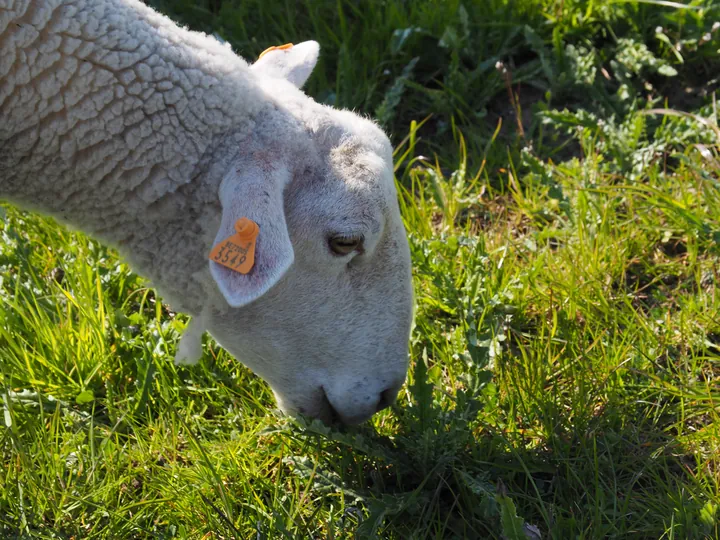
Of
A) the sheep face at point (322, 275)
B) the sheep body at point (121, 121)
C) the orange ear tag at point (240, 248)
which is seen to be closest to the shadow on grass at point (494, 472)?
the sheep face at point (322, 275)

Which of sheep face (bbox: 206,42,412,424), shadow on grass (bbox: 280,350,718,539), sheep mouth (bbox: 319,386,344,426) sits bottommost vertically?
shadow on grass (bbox: 280,350,718,539)

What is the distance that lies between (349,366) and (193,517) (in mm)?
737

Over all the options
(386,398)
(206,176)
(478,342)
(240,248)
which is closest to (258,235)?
(240,248)

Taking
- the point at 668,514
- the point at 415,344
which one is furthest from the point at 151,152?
the point at 668,514

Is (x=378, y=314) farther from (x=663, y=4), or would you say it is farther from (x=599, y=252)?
(x=663, y=4)

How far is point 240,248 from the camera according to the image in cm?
208

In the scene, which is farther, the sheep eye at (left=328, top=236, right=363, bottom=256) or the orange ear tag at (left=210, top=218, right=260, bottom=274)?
the sheep eye at (left=328, top=236, right=363, bottom=256)

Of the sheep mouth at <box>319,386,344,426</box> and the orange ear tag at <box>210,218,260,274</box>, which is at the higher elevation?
the orange ear tag at <box>210,218,260,274</box>

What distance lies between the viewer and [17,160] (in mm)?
2240

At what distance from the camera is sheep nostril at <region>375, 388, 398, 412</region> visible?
2666 mm

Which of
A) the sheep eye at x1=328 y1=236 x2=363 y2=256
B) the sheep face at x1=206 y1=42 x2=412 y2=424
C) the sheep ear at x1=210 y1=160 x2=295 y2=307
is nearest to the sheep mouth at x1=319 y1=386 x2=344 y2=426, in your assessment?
the sheep face at x1=206 y1=42 x2=412 y2=424

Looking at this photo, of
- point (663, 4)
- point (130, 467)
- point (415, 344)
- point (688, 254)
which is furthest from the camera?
point (663, 4)

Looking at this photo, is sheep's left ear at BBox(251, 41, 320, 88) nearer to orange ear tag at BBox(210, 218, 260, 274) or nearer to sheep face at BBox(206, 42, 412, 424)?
sheep face at BBox(206, 42, 412, 424)

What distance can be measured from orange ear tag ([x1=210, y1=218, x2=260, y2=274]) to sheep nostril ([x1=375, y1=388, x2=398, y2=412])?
0.82 meters
